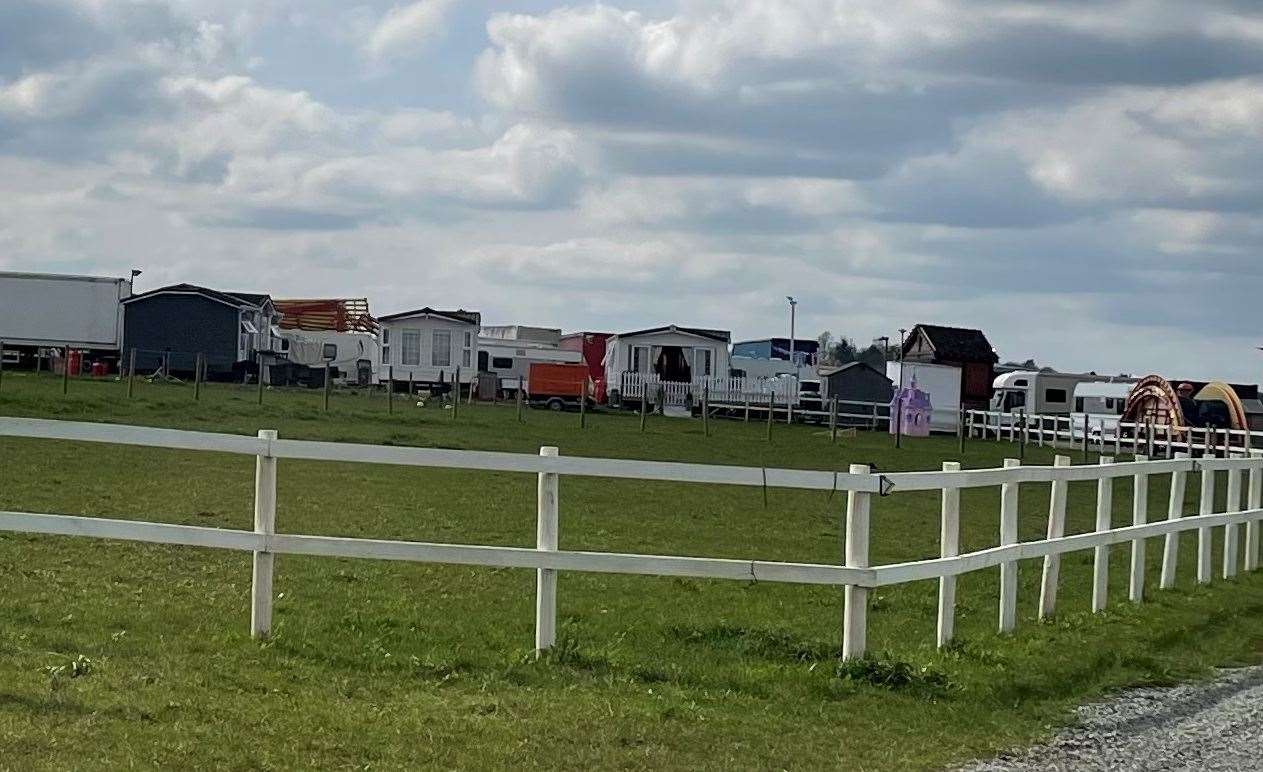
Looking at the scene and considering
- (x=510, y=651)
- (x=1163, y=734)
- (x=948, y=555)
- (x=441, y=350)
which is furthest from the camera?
(x=441, y=350)

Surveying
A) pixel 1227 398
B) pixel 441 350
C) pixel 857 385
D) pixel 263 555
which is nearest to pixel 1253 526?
pixel 263 555

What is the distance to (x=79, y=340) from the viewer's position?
62.0 metres

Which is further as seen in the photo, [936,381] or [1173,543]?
[936,381]

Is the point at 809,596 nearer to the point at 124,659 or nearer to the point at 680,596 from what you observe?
the point at 680,596

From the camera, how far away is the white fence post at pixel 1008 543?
468 inches

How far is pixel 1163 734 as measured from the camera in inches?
353

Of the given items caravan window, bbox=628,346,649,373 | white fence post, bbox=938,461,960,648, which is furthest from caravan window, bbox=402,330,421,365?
white fence post, bbox=938,461,960,648

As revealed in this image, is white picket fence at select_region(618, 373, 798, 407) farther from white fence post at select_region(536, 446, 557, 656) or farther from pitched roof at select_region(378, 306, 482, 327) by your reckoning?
white fence post at select_region(536, 446, 557, 656)

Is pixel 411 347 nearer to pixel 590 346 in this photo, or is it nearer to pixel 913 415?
pixel 590 346

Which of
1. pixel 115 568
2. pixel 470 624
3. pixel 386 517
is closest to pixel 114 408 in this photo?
pixel 386 517

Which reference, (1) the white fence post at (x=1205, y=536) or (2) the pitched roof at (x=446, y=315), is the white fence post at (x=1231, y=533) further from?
(2) the pitched roof at (x=446, y=315)

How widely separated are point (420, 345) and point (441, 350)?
830mm

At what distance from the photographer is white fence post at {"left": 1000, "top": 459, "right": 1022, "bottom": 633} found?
11891 millimetres

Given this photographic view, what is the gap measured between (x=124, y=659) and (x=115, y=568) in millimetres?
4079
